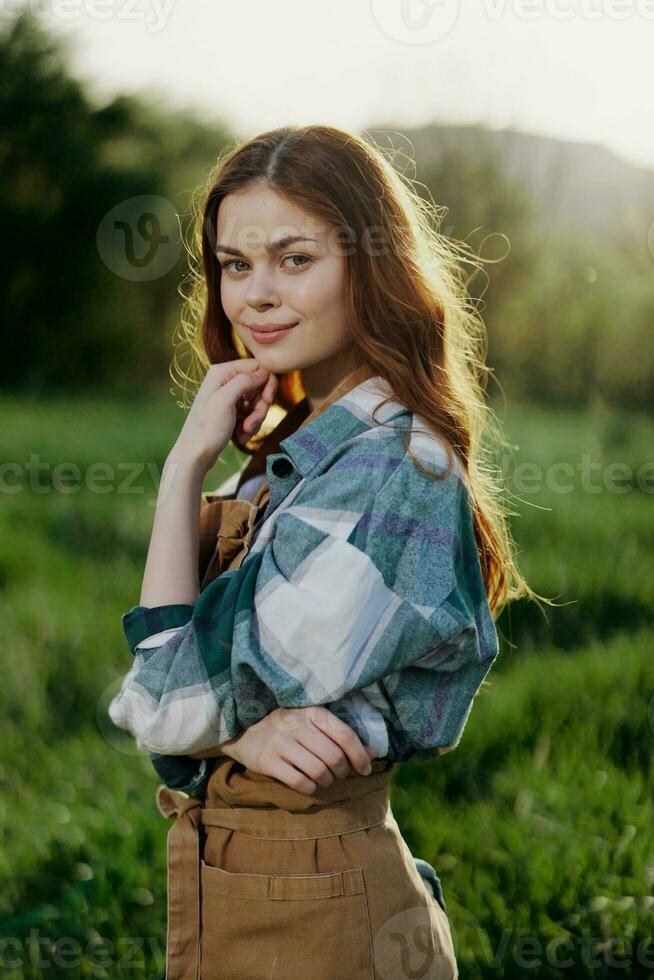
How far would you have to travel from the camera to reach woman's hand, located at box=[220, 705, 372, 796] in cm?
159

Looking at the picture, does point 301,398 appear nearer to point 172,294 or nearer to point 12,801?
point 12,801

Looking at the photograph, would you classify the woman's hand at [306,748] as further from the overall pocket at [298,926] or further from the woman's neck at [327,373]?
the woman's neck at [327,373]

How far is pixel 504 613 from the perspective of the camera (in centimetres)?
409

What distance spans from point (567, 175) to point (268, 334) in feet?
20.8

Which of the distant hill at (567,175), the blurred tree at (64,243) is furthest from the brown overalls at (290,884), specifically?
the blurred tree at (64,243)

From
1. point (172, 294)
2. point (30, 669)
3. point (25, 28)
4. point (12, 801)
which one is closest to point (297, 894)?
point (12, 801)

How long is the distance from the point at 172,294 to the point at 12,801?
7.49m

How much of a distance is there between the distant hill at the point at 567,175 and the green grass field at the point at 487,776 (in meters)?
2.52

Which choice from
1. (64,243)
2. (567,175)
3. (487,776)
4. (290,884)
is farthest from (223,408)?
(64,243)

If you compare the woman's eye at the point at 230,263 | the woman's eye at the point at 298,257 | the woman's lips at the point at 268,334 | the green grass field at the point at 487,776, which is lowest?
the green grass field at the point at 487,776

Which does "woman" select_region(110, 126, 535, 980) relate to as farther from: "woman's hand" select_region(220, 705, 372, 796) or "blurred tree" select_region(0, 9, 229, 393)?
"blurred tree" select_region(0, 9, 229, 393)

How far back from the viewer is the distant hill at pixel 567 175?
23.3ft

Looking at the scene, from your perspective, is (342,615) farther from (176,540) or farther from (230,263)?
(230,263)

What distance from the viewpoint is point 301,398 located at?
2.25 meters
